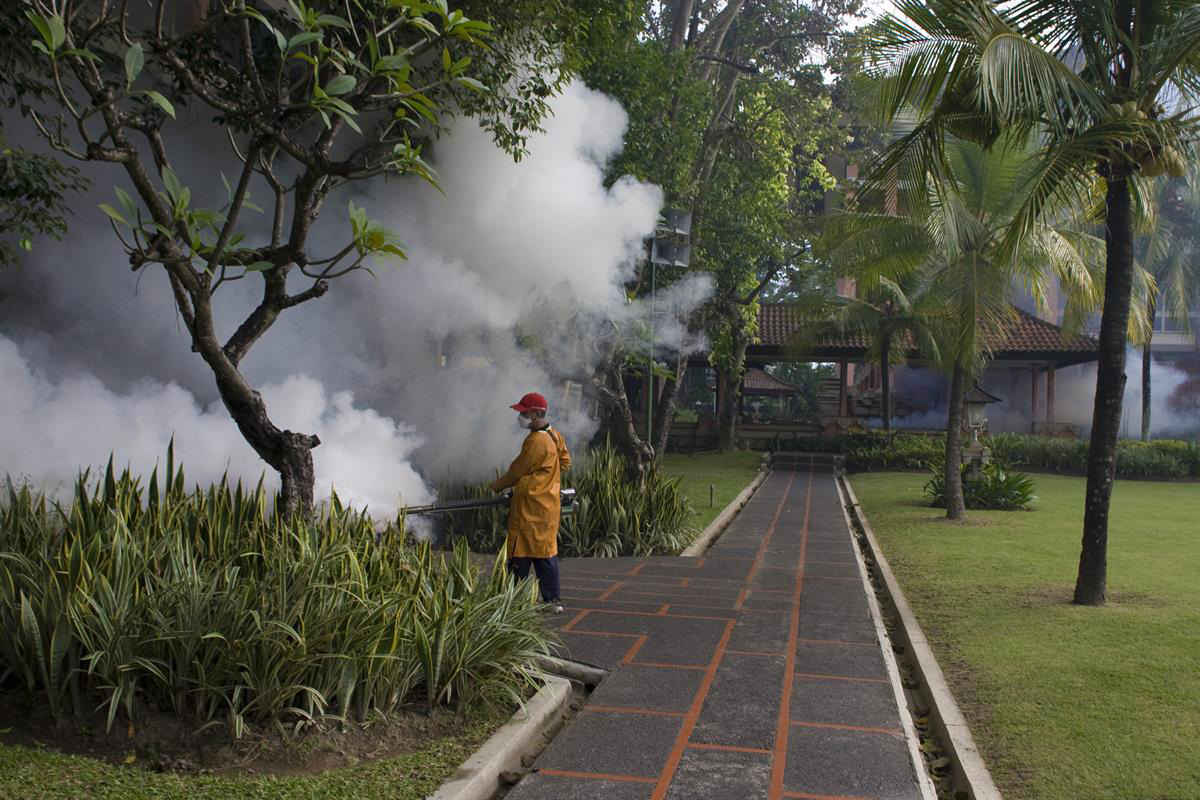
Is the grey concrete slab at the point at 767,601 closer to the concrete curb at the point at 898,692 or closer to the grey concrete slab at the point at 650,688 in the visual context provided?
the concrete curb at the point at 898,692

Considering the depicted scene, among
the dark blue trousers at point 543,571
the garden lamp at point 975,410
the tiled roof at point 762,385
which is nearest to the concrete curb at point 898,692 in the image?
the dark blue trousers at point 543,571

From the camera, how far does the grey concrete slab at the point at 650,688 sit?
15.2 feet

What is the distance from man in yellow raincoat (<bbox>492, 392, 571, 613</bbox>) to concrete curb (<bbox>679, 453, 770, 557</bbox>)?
3554mm

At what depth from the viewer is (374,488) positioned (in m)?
8.05

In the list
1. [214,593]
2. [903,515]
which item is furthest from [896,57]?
[903,515]

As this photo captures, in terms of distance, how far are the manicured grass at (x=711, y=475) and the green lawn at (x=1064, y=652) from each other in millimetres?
2779

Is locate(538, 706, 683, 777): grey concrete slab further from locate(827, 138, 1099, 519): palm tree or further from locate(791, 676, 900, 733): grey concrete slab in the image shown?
locate(827, 138, 1099, 519): palm tree

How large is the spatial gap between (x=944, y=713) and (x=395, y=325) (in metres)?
8.17

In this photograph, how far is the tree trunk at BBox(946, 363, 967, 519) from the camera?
1328 cm

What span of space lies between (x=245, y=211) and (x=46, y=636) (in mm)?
7959

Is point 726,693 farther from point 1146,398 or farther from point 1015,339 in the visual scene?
point 1146,398

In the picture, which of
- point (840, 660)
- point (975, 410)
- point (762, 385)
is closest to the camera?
point (840, 660)

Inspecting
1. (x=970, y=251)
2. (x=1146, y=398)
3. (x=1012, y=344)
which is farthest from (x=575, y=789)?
(x=1146, y=398)

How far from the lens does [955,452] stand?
44.5ft
